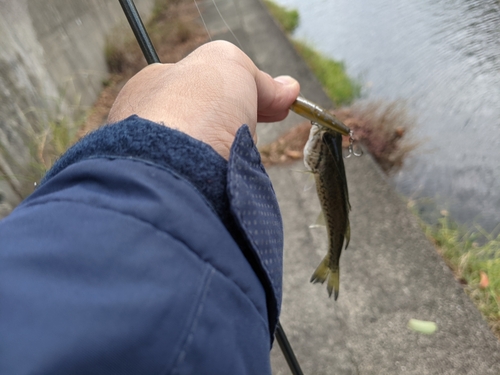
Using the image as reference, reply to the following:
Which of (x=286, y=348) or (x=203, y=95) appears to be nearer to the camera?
(x=203, y=95)

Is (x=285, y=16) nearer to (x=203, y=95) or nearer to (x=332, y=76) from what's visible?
(x=332, y=76)

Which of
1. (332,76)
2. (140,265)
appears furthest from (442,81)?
(140,265)

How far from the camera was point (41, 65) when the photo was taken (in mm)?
3525

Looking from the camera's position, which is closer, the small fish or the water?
the small fish

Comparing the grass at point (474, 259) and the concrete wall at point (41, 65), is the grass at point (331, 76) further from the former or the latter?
the concrete wall at point (41, 65)

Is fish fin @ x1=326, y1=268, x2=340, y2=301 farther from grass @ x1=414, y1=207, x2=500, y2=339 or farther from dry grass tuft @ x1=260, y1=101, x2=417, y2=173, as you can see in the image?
dry grass tuft @ x1=260, y1=101, x2=417, y2=173

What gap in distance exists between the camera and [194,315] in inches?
20.7

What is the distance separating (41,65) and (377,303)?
369 centimetres

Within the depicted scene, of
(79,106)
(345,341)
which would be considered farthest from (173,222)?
(79,106)

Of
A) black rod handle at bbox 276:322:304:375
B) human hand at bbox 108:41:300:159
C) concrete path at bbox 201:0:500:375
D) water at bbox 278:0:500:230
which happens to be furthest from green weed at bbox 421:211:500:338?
human hand at bbox 108:41:300:159

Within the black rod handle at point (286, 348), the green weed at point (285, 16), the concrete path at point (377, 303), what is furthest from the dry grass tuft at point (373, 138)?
the green weed at point (285, 16)

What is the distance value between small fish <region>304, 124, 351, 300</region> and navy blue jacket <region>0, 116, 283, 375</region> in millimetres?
927

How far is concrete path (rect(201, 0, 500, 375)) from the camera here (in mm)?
1938

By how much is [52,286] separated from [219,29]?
3003mm
